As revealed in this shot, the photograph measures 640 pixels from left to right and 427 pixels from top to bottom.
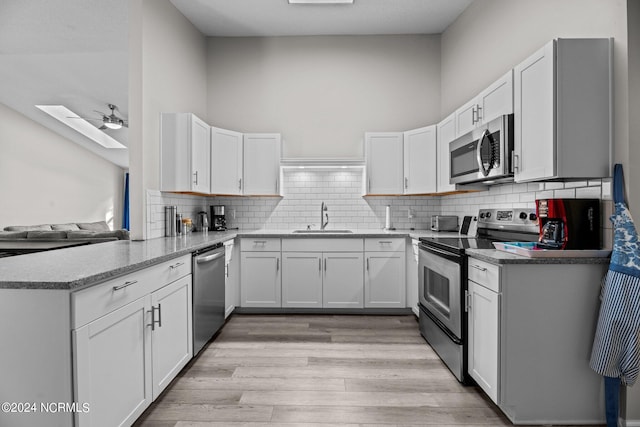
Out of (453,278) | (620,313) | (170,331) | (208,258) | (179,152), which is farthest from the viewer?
(179,152)

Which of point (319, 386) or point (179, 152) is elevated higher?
point (179, 152)

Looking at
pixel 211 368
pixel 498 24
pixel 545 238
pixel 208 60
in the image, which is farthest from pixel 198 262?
pixel 498 24

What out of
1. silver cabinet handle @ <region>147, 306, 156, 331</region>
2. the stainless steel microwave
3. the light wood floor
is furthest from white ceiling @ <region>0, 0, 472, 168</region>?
the light wood floor

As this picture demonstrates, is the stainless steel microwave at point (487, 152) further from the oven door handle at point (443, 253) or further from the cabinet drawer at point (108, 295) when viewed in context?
the cabinet drawer at point (108, 295)

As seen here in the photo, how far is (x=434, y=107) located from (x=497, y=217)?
1935 mm

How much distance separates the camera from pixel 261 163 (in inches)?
156

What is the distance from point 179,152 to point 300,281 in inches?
69.2

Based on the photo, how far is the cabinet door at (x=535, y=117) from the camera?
1862 millimetres

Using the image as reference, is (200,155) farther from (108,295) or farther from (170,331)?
(108,295)

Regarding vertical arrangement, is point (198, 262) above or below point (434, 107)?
below

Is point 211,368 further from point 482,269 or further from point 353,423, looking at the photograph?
point 482,269

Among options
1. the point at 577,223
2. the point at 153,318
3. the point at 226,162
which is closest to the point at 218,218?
the point at 226,162

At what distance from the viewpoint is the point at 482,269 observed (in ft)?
6.70

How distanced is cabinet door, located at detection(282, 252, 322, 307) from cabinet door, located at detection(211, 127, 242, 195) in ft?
3.24
